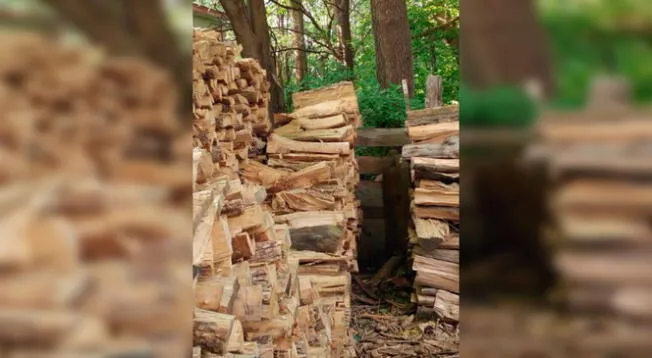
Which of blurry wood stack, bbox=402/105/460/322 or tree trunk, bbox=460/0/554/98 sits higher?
tree trunk, bbox=460/0/554/98

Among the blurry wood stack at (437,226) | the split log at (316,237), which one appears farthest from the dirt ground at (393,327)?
the split log at (316,237)

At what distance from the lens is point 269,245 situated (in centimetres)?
294

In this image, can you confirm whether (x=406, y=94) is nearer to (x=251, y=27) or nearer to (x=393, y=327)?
(x=251, y=27)

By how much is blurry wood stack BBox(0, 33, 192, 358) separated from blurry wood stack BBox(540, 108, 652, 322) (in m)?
0.45

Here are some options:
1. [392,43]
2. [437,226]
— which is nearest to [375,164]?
[437,226]

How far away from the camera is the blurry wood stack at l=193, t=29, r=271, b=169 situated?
317 cm

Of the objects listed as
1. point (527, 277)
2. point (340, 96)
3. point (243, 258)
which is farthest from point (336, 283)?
point (527, 277)

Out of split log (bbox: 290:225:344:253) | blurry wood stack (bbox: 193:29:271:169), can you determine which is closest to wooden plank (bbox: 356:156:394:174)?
blurry wood stack (bbox: 193:29:271:169)

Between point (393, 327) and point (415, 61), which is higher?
point (415, 61)

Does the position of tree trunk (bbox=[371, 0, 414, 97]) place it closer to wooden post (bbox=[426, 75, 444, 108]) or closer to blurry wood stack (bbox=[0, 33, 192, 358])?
wooden post (bbox=[426, 75, 444, 108])

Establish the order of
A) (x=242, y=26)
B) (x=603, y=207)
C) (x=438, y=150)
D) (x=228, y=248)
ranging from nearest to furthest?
(x=603, y=207) → (x=228, y=248) → (x=438, y=150) → (x=242, y=26)

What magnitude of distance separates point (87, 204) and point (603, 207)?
0.57 metres

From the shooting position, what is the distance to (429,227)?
5.04m

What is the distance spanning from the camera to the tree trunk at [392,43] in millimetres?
7719
